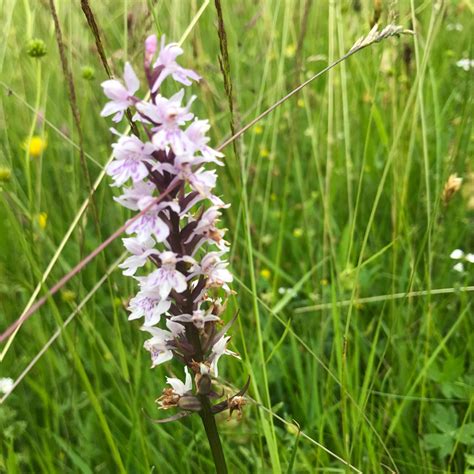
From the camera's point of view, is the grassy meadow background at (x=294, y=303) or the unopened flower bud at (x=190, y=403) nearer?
the unopened flower bud at (x=190, y=403)

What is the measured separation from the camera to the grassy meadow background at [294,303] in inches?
47.8

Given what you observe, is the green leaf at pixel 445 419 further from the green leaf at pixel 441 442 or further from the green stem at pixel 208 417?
the green stem at pixel 208 417

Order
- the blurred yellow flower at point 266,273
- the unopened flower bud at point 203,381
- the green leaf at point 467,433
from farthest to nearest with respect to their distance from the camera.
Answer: the blurred yellow flower at point 266,273, the green leaf at point 467,433, the unopened flower bud at point 203,381

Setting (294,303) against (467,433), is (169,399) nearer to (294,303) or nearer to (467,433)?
(467,433)

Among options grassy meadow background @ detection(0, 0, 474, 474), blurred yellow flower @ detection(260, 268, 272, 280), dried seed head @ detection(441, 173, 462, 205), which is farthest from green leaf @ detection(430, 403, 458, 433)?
blurred yellow flower @ detection(260, 268, 272, 280)

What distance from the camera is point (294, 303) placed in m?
1.76

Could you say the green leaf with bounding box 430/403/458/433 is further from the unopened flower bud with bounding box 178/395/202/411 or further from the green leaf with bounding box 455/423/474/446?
the unopened flower bud with bounding box 178/395/202/411

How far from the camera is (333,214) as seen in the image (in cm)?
209

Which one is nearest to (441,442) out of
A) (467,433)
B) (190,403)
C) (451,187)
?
(467,433)

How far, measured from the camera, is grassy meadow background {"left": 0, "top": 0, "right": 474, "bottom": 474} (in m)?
1.21

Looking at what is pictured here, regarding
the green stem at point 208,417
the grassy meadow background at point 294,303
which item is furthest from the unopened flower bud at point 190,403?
the grassy meadow background at point 294,303

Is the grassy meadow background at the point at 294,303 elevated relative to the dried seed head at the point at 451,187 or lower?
lower

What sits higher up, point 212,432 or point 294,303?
point 212,432

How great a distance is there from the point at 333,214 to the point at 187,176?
1391 mm
